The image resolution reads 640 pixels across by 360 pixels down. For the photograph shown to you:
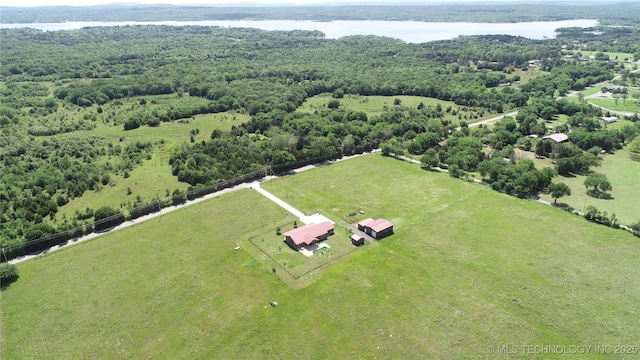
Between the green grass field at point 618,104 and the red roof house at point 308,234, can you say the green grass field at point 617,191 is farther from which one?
the green grass field at point 618,104

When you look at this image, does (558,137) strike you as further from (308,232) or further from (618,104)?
(308,232)

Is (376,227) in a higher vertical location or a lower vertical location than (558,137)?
higher

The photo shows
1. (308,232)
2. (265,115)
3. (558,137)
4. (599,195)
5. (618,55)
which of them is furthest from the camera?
(618,55)

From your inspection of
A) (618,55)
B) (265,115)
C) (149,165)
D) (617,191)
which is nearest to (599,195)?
(617,191)

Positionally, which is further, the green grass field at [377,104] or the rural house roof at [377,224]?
the green grass field at [377,104]

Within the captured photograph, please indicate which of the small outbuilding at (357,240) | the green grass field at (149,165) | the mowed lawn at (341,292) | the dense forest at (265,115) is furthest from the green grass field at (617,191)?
the green grass field at (149,165)

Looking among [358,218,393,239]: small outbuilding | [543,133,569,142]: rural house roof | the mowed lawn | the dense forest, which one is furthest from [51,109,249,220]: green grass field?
[543,133,569,142]: rural house roof

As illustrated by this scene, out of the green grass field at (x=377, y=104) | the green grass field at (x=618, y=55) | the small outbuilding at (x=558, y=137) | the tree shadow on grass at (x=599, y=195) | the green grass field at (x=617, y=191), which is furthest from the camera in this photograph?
the green grass field at (x=618, y=55)
